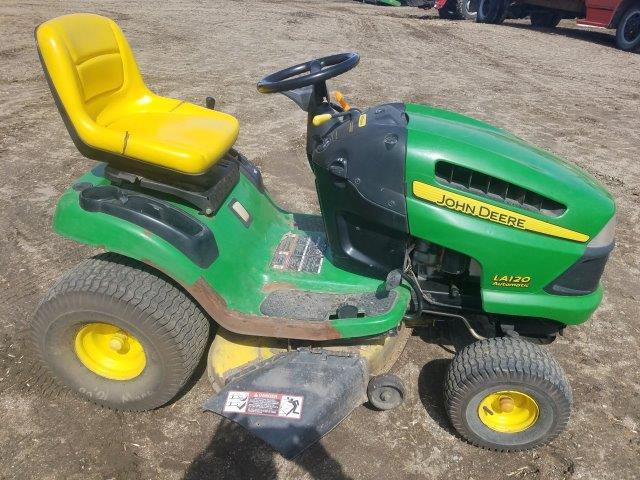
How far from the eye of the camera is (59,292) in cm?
202

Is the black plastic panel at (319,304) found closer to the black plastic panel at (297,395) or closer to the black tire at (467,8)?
the black plastic panel at (297,395)

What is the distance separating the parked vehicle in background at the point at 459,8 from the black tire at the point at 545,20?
4.96 feet

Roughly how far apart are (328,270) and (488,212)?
31.4 inches

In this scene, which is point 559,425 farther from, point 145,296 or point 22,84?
point 22,84

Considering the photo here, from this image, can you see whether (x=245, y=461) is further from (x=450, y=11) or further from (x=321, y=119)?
Result: (x=450, y=11)

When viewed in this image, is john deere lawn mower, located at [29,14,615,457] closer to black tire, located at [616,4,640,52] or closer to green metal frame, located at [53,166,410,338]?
green metal frame, located at [53,166,410,338]

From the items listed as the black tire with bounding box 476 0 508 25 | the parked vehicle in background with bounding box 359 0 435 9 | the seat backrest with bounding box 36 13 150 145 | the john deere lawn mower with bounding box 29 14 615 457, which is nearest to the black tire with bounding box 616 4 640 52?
the black tire with bounding box 476 0 508 25

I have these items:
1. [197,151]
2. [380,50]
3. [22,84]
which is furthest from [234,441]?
[380,50]

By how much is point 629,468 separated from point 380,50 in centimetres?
819

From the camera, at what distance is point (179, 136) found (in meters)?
2.26

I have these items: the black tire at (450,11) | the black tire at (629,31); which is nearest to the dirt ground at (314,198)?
the black tire at (629,31)

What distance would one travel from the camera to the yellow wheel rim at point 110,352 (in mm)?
2191

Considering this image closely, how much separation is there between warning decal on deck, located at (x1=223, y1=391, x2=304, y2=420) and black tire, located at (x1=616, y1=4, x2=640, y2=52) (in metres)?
11.0

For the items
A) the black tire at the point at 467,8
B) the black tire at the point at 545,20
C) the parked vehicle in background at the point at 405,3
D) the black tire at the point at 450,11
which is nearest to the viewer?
the black tire at the point at 545,20
